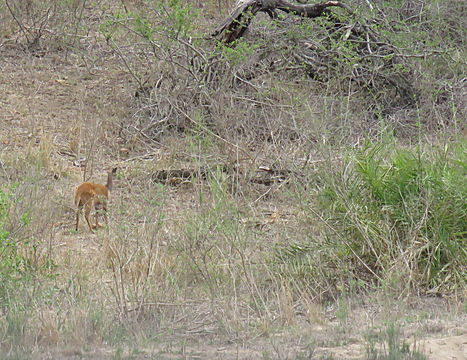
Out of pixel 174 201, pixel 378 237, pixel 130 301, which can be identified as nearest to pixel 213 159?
pixel 174 201

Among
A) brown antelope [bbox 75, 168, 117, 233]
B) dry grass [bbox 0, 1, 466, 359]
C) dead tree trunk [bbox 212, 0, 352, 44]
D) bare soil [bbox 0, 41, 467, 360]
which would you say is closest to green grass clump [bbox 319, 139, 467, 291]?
dry grass [bbox 0, 1, 466, 359]

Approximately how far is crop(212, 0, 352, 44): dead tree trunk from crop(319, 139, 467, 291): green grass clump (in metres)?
5.30

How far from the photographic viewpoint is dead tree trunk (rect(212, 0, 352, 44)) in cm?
1224

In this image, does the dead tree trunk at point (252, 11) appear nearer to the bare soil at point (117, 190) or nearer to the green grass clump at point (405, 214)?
the bare soil at point (117, 190)

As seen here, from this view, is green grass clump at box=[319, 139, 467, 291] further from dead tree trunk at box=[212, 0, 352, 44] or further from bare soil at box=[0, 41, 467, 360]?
dead tree trunk at box=[212, 0, 352, 44]

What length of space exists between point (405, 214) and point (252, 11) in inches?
255

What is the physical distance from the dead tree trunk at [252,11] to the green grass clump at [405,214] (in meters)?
5.30

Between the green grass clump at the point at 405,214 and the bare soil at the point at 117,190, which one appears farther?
the green grass clump at the point at 405,214

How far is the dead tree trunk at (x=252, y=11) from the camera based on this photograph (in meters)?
12.2

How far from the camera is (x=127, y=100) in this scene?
1287cm

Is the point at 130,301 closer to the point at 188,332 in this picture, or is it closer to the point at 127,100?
the point at 188,332

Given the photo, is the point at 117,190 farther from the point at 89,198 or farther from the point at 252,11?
the point at 252,11

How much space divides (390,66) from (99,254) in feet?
23.1

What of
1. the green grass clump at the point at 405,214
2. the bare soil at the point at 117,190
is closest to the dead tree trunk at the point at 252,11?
the bare soil at the point at 117,190
